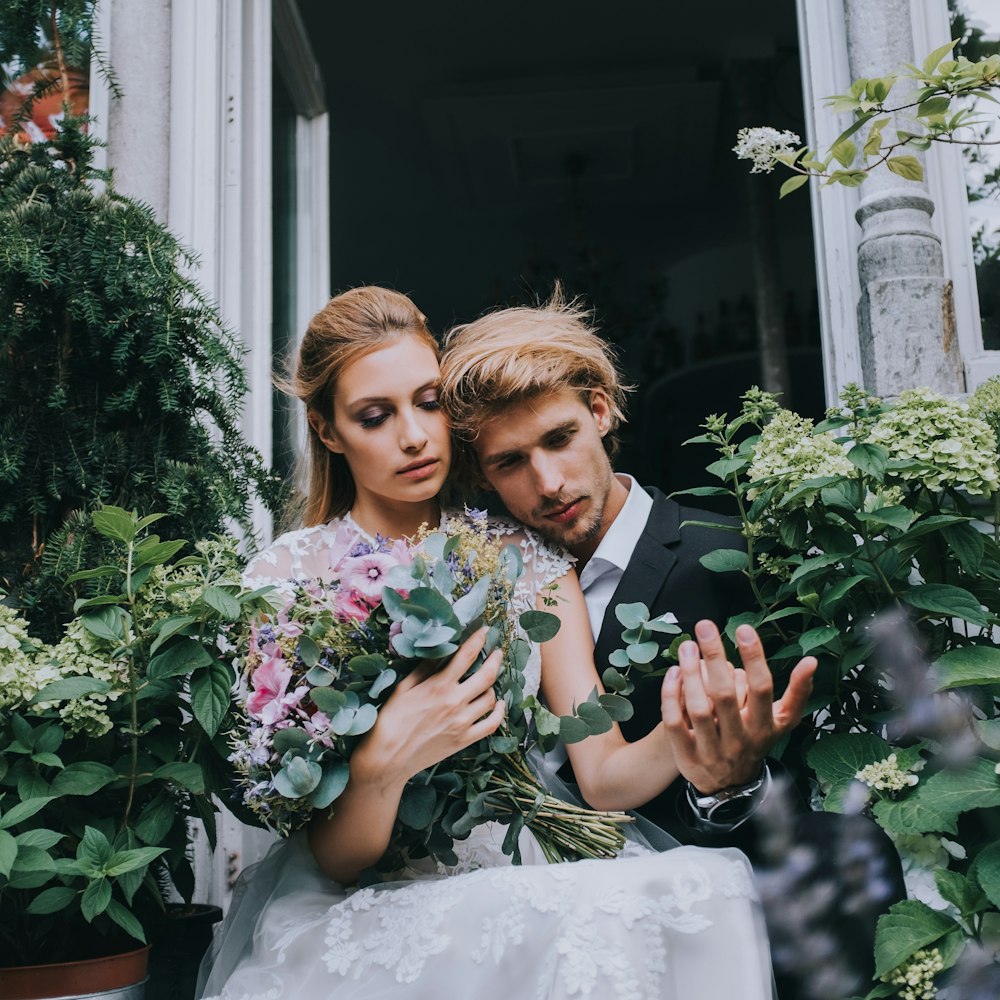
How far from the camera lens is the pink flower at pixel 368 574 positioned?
1569 mm

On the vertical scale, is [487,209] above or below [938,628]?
above

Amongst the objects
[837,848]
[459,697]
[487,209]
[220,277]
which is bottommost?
[837,848]

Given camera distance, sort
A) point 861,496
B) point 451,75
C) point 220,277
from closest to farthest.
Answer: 1. point 861,496
2. point 220,277
3. point 451,75

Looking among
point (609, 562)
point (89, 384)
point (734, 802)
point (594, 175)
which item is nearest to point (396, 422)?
point (609, 562)

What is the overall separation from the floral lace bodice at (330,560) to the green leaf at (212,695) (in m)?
0.30

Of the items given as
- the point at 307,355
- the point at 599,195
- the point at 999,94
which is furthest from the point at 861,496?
the point at 599,195

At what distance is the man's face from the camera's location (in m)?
2.09

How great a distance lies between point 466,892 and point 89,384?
125cm

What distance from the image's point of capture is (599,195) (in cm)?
557

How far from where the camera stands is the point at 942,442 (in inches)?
64.1

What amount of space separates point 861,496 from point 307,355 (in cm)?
115

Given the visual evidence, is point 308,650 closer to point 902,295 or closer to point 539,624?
point 539,624

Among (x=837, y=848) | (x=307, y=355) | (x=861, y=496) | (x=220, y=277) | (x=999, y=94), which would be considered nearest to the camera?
(x=837, y=848)

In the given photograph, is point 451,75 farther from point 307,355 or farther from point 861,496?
point 861,496
